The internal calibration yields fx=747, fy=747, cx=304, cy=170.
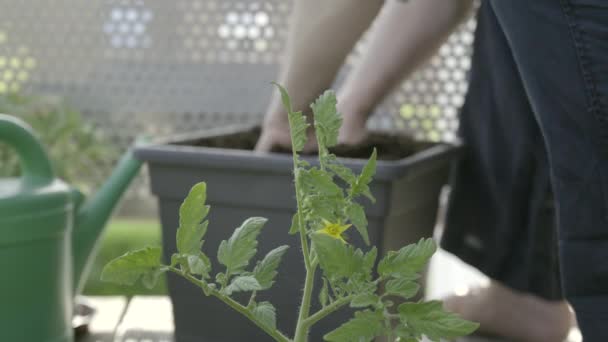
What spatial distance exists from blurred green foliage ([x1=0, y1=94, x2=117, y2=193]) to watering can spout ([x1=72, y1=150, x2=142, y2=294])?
743mm

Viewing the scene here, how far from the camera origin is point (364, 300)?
51 cm

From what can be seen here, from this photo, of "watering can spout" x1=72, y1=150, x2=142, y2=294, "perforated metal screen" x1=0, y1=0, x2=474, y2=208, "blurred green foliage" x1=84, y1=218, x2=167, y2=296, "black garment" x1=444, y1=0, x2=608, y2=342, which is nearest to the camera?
"black garment" x1=444, y1=0, x2=608, y2=342

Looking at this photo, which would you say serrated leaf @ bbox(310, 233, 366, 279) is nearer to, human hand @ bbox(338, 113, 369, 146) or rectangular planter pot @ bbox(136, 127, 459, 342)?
rectangular planter pot @ bbox(136, 127, 459, 342)

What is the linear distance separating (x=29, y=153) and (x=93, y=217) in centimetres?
18

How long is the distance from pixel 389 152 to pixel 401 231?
0.18 m

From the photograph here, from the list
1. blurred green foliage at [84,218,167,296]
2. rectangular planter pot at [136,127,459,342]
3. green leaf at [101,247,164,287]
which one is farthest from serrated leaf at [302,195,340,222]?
blurred green foliage at [84,218,167,296]

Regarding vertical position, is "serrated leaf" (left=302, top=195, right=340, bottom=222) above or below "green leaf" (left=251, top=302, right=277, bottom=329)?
above

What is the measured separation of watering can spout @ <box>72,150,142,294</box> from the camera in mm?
1053

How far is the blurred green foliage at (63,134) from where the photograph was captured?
1848 millimetres

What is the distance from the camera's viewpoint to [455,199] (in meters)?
1.30

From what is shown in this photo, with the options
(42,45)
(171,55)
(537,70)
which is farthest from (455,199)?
(42,45)

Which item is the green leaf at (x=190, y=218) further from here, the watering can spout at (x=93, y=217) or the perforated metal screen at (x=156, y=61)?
the perforated metal screen at (x=156, y=61)

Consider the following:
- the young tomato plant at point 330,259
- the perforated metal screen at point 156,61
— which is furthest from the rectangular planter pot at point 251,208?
the perforated metal screen at point 156,61

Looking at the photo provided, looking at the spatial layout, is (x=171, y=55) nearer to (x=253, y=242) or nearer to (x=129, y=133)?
(x=129, y=133)
